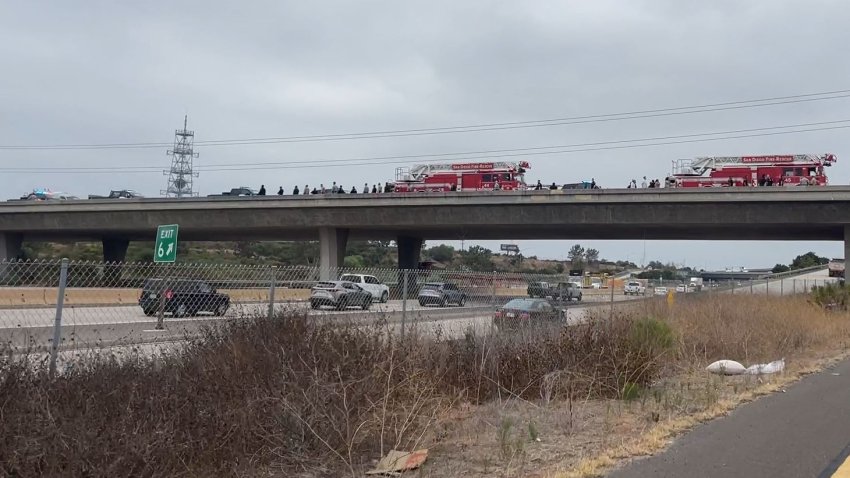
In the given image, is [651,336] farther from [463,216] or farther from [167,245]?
[463,216]

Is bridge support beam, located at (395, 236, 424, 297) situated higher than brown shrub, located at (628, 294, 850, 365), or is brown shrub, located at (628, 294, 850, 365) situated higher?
bridge support beam, located at (395, 236, 424, 297)

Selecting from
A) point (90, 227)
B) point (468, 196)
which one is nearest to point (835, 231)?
point (468, 196)

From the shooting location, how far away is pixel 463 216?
47.8 metres

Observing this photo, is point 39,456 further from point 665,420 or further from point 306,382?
point 665,420

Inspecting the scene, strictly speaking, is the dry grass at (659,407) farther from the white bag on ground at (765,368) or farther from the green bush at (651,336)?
the green bush at (651,336)

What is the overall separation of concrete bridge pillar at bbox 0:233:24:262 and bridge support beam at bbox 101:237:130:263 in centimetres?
681

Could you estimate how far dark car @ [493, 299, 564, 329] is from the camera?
1113cm

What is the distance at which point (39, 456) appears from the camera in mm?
4949

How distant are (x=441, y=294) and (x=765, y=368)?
594 cm

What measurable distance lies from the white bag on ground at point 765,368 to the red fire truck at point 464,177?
125 ft

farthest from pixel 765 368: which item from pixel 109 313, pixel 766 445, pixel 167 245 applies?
pixel 167 245

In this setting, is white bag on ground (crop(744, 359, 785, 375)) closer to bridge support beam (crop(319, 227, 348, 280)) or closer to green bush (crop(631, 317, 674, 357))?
green bush (crop(631, 317, 674, 357))

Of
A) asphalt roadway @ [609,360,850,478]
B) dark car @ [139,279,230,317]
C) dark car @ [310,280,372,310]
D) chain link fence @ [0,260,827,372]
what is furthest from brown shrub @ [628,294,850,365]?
dark car @ [139,279,230,317]

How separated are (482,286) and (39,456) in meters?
8.56
